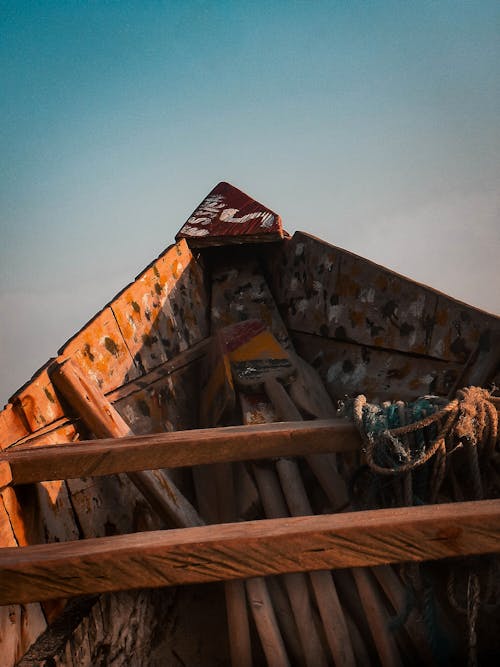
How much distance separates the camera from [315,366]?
3342mm

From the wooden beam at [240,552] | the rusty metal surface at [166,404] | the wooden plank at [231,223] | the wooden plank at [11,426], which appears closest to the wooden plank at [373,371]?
the rusty metal surface at [166,404]

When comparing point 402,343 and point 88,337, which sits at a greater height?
point 88,337

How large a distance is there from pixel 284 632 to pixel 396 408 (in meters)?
0.87

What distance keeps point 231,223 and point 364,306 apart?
5.15ft

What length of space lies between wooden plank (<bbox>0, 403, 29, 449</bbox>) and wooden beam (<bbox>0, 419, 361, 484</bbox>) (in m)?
0.08

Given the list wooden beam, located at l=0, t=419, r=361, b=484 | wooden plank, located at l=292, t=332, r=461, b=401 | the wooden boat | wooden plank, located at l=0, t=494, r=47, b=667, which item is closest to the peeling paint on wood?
the wooden boat

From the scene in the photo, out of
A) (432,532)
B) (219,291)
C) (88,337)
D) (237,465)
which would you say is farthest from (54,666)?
(219,291)

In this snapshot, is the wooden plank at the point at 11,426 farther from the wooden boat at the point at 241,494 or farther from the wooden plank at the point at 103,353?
the wooden plank at the point at 103,353

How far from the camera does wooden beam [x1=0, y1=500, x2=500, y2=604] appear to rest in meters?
1.16

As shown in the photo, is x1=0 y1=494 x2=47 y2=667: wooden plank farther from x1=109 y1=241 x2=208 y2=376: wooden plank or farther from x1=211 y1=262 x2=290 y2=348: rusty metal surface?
x1=211 y1=262 x2=290 y2=348: rusty metal surface

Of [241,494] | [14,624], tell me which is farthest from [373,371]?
[14,624]

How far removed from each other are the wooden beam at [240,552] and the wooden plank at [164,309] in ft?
5.49

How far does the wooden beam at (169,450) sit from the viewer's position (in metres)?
1.55

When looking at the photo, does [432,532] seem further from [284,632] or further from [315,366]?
[315,366]
